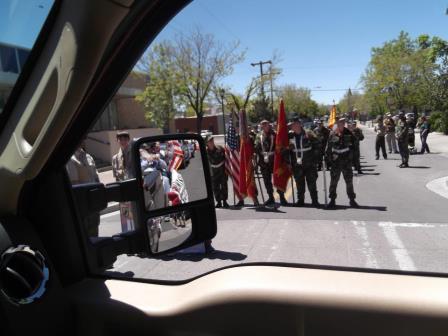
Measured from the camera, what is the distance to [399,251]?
2.71 m

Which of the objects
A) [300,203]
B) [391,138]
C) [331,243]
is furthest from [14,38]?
[391,138]

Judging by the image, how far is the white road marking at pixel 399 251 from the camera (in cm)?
231

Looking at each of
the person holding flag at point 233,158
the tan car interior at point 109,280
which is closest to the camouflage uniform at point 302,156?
the person holding flag at point 233,158

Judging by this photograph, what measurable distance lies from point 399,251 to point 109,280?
1.89 m

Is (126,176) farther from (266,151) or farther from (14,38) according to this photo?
(266,151)

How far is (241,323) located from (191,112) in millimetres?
979

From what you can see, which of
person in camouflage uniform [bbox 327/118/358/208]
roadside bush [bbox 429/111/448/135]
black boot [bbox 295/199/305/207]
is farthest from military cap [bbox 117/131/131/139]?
person in camouflage uniform [bbox 327/118/358/208]

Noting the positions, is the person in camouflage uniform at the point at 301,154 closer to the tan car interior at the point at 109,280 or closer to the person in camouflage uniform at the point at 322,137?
the person in camouflage uniform at the point at 322,137

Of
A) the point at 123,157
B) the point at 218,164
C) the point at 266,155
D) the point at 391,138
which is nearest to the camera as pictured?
the point at 123,157

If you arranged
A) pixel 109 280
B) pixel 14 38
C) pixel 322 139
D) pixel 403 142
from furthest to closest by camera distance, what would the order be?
pixel 403 142
pixel 322 139
pixel 109 280
pixel 14 38

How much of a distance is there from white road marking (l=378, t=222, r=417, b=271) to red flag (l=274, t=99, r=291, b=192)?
4.88 metres

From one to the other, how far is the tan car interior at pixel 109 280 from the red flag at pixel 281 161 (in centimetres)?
703

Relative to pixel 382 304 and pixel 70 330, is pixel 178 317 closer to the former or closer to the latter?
pixel 70 330

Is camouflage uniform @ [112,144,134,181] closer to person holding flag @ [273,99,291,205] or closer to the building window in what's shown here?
the building window
